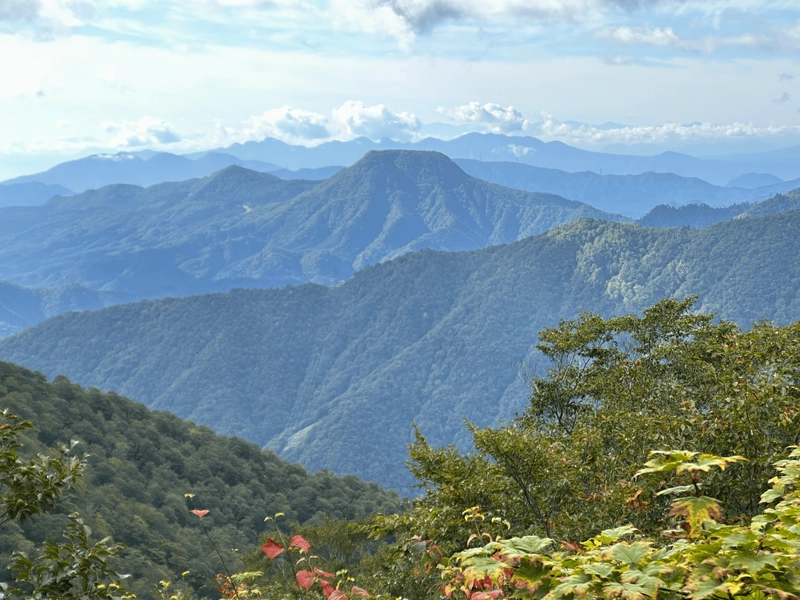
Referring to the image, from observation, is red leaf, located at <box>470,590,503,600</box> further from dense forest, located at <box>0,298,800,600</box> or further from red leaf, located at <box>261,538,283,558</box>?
red leaf, located at <box>261,538,283,558</box>

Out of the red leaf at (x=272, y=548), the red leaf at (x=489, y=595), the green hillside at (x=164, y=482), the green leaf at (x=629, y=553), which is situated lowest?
Result: the green hillside at (x=164, y=482)

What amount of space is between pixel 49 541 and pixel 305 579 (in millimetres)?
2012

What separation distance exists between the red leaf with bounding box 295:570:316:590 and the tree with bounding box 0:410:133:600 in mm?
1454

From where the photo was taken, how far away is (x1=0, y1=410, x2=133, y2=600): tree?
4953 millimetres

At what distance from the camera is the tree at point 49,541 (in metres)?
4.95

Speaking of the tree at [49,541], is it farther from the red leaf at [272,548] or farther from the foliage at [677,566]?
the foliage at [677,566]

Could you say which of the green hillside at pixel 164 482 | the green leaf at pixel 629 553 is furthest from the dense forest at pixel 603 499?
the green hillside at pixel 164 482

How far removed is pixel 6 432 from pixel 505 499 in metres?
9.00

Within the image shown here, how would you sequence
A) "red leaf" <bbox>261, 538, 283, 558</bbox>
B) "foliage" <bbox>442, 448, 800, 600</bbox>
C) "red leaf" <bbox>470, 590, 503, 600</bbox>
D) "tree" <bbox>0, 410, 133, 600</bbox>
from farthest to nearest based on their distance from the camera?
"red leaf" <bbox>261, 538, 283, 558</bbox>, "tree" <bbox>0, 410, 133, 600</bbox>, "red leaf" <bbox>470, 590, 503, 600</bbox>, "foliage" <bbox>442, 448, 800, 600</bbox>

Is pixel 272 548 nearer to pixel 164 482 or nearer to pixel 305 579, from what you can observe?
pixel 305 579

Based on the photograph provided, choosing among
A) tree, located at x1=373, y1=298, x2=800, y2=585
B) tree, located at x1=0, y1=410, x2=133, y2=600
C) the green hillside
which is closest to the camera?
tree, located at x1=0, y1=410, x2=133, y2=600

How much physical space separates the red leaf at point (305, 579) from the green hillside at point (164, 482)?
48.0 meters

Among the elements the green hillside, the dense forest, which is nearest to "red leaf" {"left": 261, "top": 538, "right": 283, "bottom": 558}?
the dense forest

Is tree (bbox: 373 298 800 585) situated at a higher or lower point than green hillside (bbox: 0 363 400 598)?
higher
